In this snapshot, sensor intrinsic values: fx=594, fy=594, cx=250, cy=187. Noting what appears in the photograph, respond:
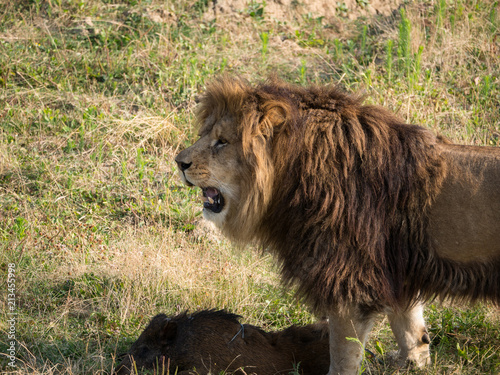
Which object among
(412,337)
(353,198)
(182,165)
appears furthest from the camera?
(412,337)

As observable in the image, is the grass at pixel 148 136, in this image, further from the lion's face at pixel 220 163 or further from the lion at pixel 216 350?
the lion's face at pixel 220 163

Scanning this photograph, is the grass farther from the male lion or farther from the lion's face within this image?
the lion's face

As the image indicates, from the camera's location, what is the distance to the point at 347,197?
10.5ft

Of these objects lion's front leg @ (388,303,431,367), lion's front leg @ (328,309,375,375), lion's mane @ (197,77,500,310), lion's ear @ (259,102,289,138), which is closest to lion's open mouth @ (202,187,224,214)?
lion's mane @ (197,77,500,310)

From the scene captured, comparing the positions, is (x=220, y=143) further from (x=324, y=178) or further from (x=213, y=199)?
(x=324, y=178)

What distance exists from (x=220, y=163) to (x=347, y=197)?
73 centimetres

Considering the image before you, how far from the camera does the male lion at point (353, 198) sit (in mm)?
3113

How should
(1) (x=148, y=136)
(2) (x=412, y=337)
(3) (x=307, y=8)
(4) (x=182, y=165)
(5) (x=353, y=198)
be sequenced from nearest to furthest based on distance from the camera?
(5) (x=353, y=198) < (4) (x=182, y=165) < (2) (x=412, y=337) < (1) (x=148, y=136) < (3) (x=307, y=8)

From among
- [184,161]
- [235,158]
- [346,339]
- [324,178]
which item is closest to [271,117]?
[235,158]

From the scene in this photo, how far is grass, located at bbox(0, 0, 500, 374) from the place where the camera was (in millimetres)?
4324

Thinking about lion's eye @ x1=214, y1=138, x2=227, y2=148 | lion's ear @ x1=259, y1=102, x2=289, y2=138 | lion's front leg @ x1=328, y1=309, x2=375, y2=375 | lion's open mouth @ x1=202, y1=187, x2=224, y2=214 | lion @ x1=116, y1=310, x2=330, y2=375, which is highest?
lion's ear @ x1=259, y1=102, x2=289, y2=138

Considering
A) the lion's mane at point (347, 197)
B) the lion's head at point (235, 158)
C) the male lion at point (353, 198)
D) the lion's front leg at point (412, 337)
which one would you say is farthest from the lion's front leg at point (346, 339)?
the lion's head at point (235, 158)

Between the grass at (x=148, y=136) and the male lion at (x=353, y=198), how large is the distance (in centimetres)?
44

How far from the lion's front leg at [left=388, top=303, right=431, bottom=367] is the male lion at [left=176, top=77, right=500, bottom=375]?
51 cm
